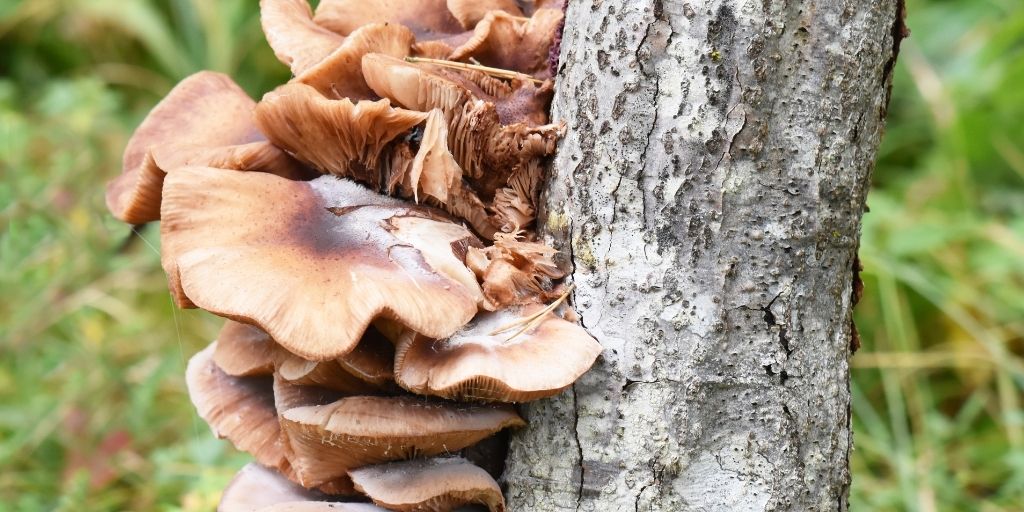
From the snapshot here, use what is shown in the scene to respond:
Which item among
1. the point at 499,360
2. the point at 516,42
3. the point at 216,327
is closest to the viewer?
the point at 499,360

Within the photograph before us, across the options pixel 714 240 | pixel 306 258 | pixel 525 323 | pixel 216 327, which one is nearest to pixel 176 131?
pixel 306 258

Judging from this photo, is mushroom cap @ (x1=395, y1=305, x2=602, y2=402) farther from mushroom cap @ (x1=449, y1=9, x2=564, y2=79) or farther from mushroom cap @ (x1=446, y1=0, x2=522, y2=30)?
mushroom cap @ (x1=446, y1=0, x2=522, y2=30)

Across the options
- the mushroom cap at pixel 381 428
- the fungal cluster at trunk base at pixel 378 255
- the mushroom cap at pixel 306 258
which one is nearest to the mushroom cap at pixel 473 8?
the fungal cluster at trunk base at pixel 378 255

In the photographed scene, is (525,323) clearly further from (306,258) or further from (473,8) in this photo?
(473,8)

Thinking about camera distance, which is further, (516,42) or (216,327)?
(216,327)

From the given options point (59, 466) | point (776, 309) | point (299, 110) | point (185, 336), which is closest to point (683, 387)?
point (776, 309)

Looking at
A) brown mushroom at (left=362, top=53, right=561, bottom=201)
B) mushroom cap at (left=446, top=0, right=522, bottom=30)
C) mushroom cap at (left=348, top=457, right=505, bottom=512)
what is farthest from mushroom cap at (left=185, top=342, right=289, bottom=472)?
mushroom cap at (left=446, top=0, right=522, bottom=30)

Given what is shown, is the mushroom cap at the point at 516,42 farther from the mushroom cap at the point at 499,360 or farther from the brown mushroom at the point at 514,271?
the mushroom cap at the point at 499,360

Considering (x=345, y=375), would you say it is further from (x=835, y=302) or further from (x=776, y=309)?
(x=835, y=302)
